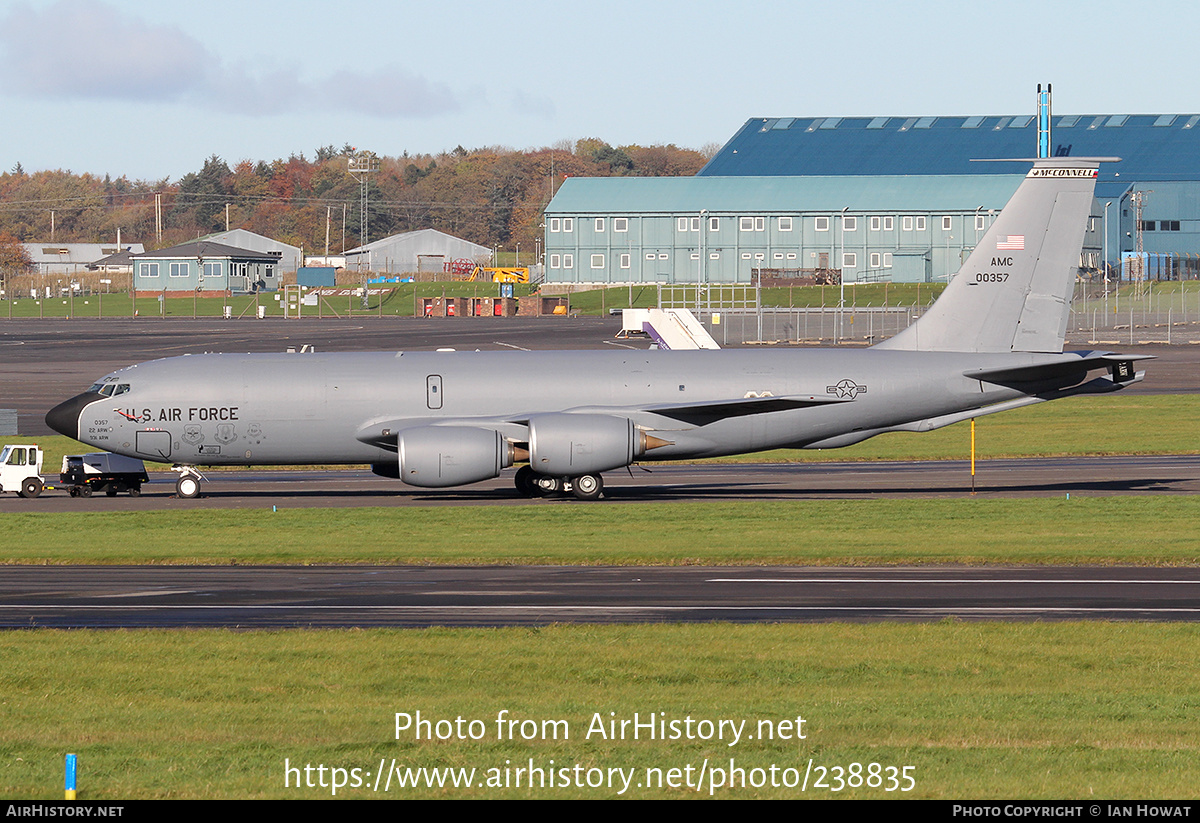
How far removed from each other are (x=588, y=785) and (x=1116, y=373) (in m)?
31.1

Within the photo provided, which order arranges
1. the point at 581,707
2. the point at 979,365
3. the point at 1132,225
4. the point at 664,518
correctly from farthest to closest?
the point at 1132,225
the point at 979,365
the point at 664,518
the point at 581,707

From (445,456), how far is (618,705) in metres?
23.9

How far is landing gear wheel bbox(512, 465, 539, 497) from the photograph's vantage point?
1710 inches

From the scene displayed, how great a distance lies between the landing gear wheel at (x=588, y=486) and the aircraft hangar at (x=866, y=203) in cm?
10983

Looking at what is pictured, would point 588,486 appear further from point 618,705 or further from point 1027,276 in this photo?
point 618,705

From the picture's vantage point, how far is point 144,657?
20125 millimetres

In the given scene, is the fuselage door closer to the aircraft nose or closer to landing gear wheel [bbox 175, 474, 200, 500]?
landing gear wheel [bbox 175, 474, 200, 500]

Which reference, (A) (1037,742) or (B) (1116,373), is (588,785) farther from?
(B) (1116,373)

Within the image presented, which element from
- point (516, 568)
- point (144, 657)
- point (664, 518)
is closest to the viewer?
point (144, 657)

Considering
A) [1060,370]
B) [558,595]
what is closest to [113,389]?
[558,595]

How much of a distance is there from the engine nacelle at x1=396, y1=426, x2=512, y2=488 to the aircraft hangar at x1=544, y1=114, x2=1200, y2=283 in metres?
112

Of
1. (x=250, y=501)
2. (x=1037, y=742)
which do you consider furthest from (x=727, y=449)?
(x=1037, y=742)

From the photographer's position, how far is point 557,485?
43125 mm

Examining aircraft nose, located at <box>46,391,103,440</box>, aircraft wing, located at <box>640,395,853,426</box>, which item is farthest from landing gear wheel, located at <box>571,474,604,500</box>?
aircraft nose, located at <box>46,391,103,440</box>
